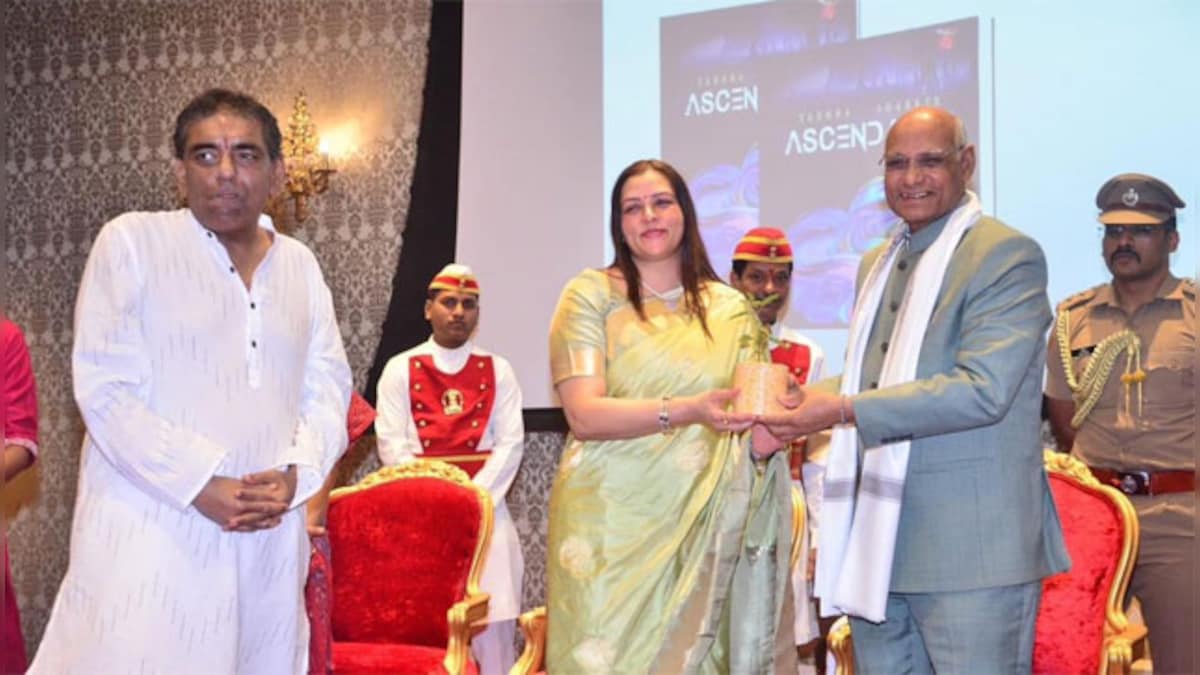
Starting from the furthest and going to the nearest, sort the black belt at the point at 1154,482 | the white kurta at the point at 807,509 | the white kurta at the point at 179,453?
the white kurta at the point at 807,509
the black belt at the point at 1154,482
the white kurta at the point at 179,453

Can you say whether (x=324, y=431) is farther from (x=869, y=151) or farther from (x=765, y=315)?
(x=869, y=151)

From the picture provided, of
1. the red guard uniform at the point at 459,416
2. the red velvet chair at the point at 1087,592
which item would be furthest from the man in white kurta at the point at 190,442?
the red guard uniform at the point at 459,416

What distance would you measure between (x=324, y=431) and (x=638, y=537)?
0.84 meters

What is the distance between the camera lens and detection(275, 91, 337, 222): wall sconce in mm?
6891

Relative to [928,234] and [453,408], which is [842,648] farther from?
[453,408]

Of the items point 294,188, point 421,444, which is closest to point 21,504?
point 294,188

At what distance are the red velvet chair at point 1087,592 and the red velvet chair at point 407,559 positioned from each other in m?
1.09

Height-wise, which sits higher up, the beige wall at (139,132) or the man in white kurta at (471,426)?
the beige wall at (139,132)

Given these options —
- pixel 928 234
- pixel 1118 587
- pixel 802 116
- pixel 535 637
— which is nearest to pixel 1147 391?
pixel 1118 587

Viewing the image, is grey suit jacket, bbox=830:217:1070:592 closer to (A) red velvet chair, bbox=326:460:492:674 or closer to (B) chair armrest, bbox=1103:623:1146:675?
(B) chair armrest, bbox=1103:623:1146:675

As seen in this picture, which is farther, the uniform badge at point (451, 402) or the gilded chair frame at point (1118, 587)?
the uniform badge at point (451, 402)

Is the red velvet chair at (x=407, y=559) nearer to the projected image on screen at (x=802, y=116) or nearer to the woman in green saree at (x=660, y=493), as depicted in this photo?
the woman in green saree at (x=660, y=493)

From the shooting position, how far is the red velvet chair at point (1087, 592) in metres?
2.92

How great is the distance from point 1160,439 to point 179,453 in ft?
9.45
